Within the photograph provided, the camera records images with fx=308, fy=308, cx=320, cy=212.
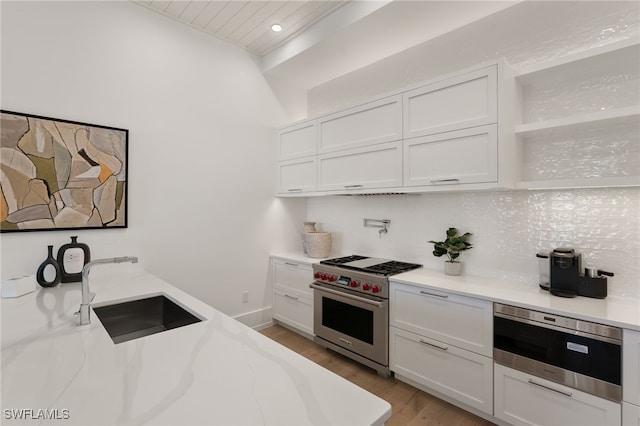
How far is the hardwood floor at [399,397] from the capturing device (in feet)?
6.72

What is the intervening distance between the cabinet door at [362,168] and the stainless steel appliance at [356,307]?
0.74 m

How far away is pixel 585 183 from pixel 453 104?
37.7 inches

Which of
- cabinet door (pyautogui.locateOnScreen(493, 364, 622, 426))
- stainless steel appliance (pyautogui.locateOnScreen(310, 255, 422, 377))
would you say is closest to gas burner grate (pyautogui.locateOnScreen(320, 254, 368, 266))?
stainless steel appliance (pyautogui.locateOnScreen(310, 255, 422, 377))

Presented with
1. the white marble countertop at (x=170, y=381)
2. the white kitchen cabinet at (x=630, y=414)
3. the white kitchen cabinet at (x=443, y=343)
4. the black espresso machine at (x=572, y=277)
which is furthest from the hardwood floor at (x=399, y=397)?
the white marble countertop at (x=170, y=381)

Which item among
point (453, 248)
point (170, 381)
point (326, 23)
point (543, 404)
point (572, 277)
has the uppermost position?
point (326, 23)

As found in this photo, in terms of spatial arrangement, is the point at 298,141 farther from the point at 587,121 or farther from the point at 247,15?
the point at 587,121

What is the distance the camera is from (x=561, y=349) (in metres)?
1.70

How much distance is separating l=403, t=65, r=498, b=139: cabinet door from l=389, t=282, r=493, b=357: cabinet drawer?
1207 millimetres

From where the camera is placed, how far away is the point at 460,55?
2650 millimetres

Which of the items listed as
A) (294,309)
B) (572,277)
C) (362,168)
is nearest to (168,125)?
(362,168)

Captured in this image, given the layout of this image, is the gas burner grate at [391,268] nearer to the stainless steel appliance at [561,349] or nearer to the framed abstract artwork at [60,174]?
the stainless steel appliance at [561,349]

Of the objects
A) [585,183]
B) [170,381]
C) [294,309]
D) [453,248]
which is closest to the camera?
[170,381]

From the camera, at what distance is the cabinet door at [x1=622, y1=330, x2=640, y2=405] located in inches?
58.2

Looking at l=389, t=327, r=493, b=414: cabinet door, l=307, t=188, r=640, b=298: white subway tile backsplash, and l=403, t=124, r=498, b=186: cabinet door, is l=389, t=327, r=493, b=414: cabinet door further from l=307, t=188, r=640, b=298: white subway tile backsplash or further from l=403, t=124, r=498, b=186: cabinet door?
l=403, t=124, r=498, b=186: cabinet door
